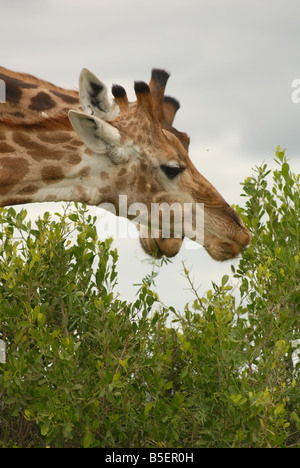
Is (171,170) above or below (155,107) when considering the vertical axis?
below

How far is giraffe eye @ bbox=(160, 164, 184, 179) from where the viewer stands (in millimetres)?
7379

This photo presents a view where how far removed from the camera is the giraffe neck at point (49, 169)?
7133 millimetres

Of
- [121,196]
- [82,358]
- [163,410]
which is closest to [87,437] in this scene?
[163,410]

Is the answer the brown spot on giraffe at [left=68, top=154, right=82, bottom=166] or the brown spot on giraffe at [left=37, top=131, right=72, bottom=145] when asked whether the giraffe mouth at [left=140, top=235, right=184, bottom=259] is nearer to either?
the brown spot on giraffe at [left=68, top=154, right=82, bottom=166]

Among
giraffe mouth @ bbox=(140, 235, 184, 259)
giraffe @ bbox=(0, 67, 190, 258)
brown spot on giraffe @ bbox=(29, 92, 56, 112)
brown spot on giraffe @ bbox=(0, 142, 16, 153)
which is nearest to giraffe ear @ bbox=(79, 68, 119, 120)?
giraffe @ bbox=(0, 67, 190, 258)

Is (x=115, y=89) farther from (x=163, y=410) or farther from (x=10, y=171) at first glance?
(x=163, y=410)

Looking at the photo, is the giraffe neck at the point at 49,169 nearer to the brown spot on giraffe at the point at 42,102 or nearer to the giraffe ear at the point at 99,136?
the giraffe ear at the point at 99,136

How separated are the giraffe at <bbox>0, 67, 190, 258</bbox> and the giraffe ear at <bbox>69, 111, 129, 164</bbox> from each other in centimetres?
42

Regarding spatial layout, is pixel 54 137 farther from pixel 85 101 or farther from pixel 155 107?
pixel 155 107

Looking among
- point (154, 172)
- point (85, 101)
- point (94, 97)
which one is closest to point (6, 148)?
point (85, 101)

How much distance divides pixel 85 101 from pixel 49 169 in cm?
86

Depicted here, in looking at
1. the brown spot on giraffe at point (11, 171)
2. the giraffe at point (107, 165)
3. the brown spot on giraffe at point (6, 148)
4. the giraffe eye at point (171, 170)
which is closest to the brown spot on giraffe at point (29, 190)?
the giraffe at point (107, 165)

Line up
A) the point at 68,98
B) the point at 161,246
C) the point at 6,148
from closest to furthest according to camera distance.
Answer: the point at 6,148, the point at 161,246, the point at 68,98

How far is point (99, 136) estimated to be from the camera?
7039 mm
